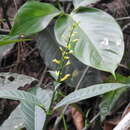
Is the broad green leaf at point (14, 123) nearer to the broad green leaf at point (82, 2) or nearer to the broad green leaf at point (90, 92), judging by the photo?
the broad green leaf at point (90, 92)

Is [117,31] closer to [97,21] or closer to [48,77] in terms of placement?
[97,21]

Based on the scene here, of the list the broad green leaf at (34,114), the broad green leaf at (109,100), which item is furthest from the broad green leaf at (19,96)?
the broad green leaf at (109,100)

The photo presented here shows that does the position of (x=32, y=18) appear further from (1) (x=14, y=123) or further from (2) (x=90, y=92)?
(2) (x=90, y=92)

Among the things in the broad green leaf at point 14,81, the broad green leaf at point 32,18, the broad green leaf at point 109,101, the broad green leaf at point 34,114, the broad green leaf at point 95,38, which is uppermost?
the broad green leaf at point 32,18

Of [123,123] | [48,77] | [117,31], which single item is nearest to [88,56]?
[117,31]

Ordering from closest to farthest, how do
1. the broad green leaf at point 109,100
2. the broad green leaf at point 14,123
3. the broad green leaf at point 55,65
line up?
the broad green leaf at point 14,123 < the broad green leaf at point 109,100 < the broad green leaf at point 55,65

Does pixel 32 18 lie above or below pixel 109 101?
above

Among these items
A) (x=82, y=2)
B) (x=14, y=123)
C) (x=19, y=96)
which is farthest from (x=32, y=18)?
(x=19, y=96)

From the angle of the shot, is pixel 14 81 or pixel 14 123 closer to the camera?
pixel 14 123
